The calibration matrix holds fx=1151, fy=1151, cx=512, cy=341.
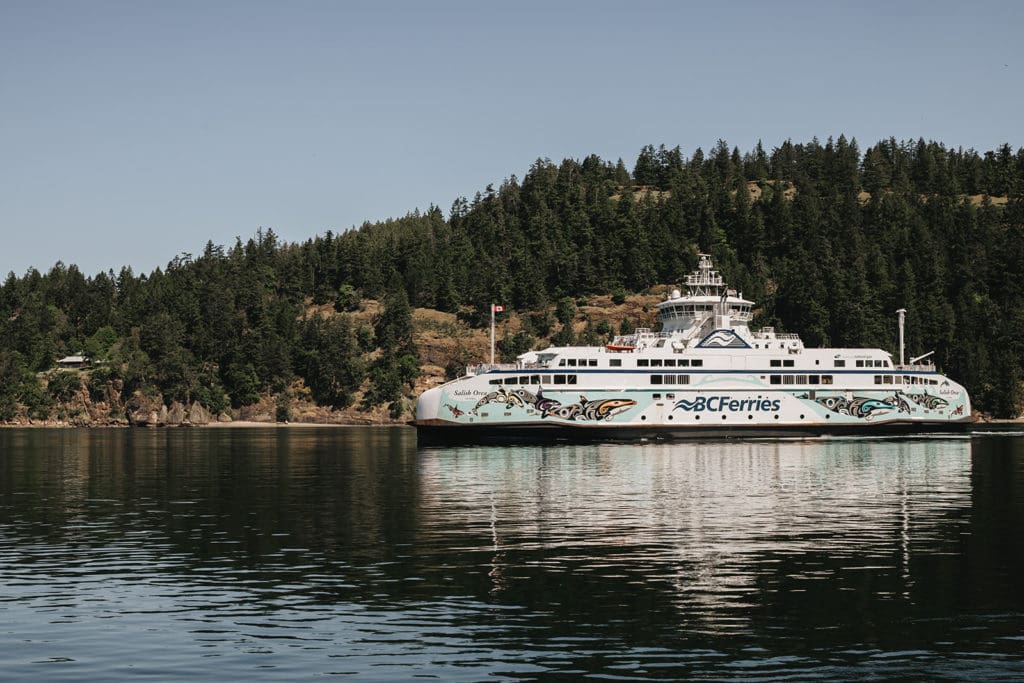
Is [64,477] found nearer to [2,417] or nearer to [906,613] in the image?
[906,613]

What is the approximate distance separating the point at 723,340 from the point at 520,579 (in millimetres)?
63815

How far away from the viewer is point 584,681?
18.3m

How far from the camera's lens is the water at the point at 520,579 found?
19828 mm

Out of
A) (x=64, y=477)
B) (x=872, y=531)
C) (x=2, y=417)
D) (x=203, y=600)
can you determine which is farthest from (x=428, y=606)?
(x=2, y=417)

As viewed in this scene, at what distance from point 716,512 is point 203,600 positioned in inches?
795

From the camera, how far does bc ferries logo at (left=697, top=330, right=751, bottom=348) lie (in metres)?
88.4

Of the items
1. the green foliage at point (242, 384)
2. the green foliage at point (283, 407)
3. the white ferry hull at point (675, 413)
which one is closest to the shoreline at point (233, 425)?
the green foliage at point (283, 407)

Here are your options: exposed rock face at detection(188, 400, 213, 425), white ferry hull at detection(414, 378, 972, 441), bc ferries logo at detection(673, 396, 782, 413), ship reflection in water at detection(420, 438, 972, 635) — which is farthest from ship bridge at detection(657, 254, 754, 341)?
exposed rock face at detection(188, 400, 213, 425)

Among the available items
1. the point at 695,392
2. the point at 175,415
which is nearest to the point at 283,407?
the point at 175,415

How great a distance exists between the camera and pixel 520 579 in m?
27.0

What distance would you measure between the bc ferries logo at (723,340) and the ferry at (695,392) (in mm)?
77

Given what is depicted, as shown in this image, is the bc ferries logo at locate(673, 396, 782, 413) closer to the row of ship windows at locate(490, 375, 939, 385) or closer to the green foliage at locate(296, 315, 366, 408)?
the row of ship windows at locate(490, 375, 939, 385)

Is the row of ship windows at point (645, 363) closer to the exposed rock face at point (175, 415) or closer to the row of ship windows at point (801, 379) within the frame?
the row of ship windows at point (801, 379)

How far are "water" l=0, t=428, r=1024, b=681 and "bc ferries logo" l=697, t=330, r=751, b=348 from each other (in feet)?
113
